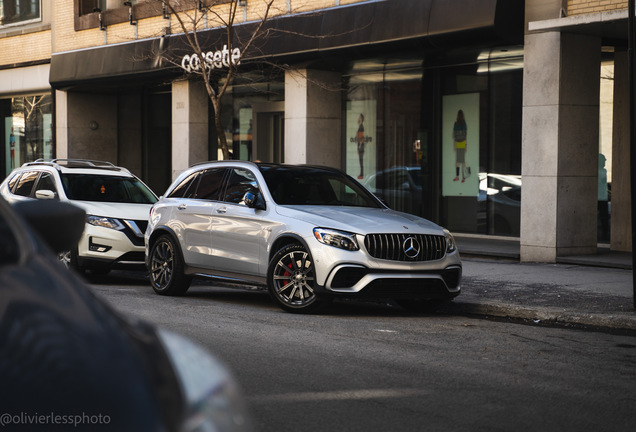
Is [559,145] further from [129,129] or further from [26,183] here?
[129,129]

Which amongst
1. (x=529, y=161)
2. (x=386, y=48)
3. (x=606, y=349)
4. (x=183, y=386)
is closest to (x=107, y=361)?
(x=183, y=386)

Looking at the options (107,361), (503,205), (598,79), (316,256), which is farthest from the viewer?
(503,205)

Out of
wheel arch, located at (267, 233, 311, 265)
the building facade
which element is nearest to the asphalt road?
wheel arch, located at (267, 233, 311, 265)

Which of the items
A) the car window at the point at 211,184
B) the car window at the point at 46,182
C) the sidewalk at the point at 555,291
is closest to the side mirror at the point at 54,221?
the sidewalk at the point at 555,291

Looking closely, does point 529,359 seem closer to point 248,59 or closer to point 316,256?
point 316,256

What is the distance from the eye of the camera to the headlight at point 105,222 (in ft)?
45.9

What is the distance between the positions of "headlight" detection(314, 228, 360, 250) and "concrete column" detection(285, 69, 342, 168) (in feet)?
34.2

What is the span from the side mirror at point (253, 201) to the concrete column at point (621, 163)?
8367 mm

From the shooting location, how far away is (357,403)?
606 cm

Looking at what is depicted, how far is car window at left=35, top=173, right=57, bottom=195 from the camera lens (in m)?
15.4

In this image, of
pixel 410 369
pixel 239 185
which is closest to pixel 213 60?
pixel 239 185

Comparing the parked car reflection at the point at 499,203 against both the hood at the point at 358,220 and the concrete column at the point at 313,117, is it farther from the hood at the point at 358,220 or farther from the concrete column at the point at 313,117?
the hood at the point at 358,220

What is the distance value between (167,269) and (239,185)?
1.61m

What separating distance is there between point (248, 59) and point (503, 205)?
635 centimetres
